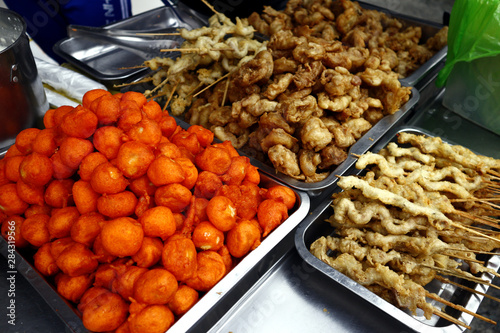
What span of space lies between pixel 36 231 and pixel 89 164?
0.42 m

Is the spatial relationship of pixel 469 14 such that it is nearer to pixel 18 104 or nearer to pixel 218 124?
pixel 218 124

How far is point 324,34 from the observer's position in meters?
3.04

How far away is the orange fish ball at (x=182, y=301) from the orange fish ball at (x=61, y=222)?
2.01ft

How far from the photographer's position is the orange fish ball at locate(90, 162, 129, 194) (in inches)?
57.5

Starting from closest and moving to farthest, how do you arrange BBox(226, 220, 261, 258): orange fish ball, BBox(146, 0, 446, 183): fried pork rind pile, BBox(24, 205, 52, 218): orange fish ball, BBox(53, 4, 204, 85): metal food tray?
BBox(226, 220, 261, 258): orange fish ball
BBox(24, 205, 52, 218): orange fish ball
BBox(146, 0, 446, 183): fried pork rind pile
BBox(53, 4, 204, 85): metal food tray

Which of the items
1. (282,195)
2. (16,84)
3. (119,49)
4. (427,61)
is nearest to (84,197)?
(282,195)

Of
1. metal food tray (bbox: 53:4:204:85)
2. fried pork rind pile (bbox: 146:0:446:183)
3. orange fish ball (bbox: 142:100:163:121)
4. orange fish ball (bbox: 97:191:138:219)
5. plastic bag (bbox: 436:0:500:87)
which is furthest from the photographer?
metal food tray (bbox: 53:4:204:85)

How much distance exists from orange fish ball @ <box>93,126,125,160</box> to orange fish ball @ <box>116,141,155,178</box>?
62 mm

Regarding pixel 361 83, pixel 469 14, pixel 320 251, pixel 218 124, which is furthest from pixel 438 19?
pixel 320 251

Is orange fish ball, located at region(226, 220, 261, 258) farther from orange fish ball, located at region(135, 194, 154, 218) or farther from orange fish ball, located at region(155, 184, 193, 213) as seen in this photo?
orange fish ball, located at region(135, 194, 154, 218)

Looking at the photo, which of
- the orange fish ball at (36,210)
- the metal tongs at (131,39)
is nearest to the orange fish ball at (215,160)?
the orange fish ball at (36,210)

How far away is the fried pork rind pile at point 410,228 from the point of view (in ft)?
5.74

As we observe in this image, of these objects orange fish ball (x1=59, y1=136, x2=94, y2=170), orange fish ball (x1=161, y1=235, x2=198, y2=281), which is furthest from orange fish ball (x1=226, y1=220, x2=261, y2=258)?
orange fish ball (x1=59, y1=136, x2=94, y2=170)

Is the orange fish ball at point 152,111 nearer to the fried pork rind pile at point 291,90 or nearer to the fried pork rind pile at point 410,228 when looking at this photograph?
the fried pork rind pile at point 291,90
